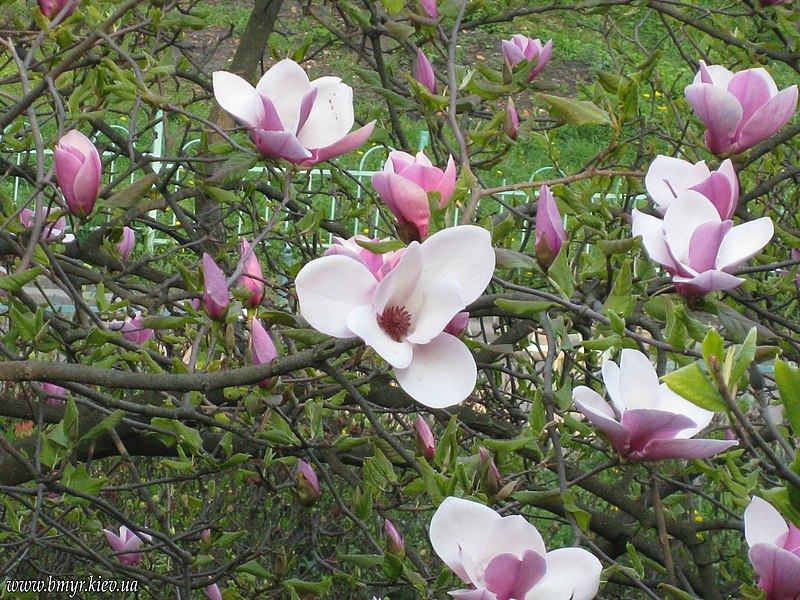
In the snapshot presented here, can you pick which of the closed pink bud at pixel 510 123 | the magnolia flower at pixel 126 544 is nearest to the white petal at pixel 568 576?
the closed pink bud at pixel 510 123

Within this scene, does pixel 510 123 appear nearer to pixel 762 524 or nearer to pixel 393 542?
pixel 393 542

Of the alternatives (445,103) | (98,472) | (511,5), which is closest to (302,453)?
(445,103)

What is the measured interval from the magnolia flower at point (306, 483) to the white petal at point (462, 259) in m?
1.01

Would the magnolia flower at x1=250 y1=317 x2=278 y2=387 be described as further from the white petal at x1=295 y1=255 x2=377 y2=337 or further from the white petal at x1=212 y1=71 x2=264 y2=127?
the white petal at x1=295 y1=255 x2=377 y2=337

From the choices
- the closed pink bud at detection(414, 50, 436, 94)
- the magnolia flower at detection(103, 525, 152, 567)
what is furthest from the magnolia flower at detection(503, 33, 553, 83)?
the magnolia flower at detection(103, 525, 152, 567)

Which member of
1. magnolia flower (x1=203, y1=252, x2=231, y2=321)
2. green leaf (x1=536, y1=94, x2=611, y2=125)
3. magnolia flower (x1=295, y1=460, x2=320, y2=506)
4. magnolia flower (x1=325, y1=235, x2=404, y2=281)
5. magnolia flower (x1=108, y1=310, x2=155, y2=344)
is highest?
green leaf (x1=536, y1=94, x2=611, y2=125)

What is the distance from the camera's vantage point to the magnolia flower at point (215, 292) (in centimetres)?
127

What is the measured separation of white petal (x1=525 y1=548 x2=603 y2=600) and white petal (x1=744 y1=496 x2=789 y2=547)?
15cm

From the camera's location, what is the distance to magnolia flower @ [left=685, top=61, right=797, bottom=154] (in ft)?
4.09

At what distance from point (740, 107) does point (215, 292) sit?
0.71 meters

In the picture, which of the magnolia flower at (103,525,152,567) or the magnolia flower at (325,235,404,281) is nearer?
the magnolia flower at (325,235,404,281)

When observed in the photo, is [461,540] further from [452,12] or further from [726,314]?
[452,12]

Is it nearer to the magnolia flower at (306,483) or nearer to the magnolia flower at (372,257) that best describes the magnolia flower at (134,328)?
the magnolia flower at (306,483)

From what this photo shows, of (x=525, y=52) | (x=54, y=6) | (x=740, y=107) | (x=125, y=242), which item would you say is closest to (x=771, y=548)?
(x=740, y=107)
